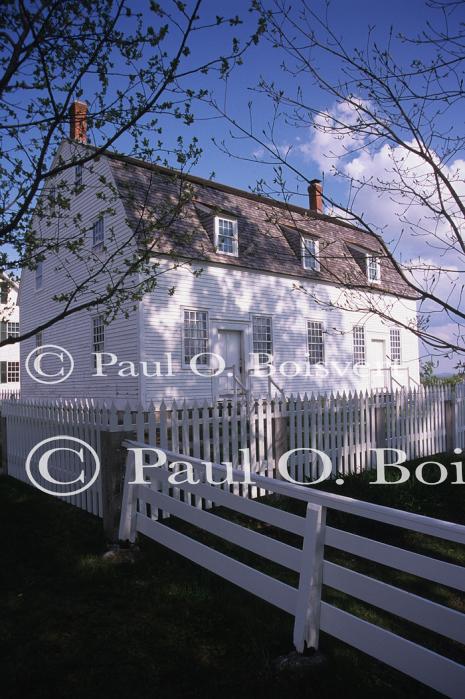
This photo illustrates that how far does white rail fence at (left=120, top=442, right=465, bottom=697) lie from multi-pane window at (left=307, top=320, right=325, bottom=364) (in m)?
16.3

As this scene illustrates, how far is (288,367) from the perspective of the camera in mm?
19109

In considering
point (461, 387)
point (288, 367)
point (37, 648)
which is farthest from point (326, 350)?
point (37, 648)

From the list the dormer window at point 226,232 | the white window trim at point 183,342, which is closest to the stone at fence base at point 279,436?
the white window trim at point 183,342

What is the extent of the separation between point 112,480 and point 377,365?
63.1 feet

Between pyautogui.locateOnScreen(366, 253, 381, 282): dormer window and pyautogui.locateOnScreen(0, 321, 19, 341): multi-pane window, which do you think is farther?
pyautogui.locateOnScreen(0, 321, 19, 341): multi-pane window

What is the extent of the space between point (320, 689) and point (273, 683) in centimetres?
A: 28

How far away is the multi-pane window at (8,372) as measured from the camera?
97.0 feet

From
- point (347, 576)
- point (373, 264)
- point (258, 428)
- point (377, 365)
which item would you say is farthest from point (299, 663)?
point (377, 365)

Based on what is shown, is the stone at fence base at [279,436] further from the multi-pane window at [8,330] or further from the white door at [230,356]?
the multi-pane window at [8,330]

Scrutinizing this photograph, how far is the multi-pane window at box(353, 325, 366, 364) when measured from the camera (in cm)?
2227

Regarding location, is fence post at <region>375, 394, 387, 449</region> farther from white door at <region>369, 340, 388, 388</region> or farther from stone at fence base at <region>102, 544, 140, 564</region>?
white door at <region>369, 340, 388, 388</region>

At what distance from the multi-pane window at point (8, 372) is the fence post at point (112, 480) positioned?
26.7m

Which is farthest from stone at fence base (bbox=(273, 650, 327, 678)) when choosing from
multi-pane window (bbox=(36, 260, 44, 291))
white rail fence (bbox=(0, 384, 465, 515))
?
multi-pane window (bbox=(36, 260, 44, 291))

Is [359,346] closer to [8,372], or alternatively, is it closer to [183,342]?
[183,342]
